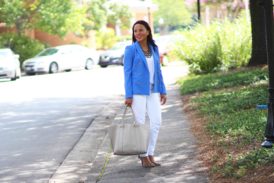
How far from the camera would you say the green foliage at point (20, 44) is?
38.6 metres

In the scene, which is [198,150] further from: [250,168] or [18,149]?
[18,149]

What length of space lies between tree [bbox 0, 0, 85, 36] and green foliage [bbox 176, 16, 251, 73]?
58.0ft

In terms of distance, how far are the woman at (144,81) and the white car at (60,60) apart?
26.7m

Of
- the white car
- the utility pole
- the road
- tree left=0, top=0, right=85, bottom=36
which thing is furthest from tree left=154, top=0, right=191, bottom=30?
the utility pole

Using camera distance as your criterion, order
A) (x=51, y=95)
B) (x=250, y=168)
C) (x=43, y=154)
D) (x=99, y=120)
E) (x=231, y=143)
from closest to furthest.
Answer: (x=250, y=168) → (x=231, y=143) → (x=43, y=154) → (x=99, y=120) → (x=51, y=95)

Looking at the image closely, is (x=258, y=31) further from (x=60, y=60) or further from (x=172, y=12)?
(x=172, y=12)

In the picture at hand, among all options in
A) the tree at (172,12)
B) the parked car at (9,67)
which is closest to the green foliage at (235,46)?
the parked car at (9,67)

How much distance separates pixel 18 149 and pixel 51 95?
374 inches

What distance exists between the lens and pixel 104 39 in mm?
53594

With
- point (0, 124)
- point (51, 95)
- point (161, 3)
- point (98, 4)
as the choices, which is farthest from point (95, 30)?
point (161, 3)

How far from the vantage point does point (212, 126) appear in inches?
375

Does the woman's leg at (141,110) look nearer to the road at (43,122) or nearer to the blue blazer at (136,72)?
the blue blazer at (136,72)

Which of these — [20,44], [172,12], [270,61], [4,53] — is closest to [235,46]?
[4,53]

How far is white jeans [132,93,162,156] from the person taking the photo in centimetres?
730
